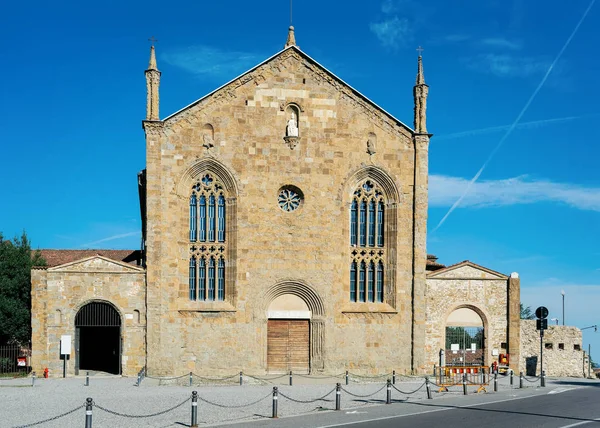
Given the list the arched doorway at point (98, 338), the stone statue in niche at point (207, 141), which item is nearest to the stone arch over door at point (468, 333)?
the stone statue in niche at point (207, 141)

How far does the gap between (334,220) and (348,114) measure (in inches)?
221

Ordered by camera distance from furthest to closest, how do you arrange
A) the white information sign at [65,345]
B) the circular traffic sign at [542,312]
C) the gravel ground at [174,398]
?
the circular traffic sign at [542,312], the white information sign at [65,345], the gravel ground at [174,398]

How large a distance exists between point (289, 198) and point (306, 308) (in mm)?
5676

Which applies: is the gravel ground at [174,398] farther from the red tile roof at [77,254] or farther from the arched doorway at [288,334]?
the red tile roof at [77,254]

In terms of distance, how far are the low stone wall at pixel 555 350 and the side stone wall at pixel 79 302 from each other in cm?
2236

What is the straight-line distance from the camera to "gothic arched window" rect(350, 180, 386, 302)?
1465 inches

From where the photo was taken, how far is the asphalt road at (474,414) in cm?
2023

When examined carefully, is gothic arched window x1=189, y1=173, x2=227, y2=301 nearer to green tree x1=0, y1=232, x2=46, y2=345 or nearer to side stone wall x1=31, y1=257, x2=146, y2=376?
side stone wall x1=31, y1=257, x2=146, y2=376

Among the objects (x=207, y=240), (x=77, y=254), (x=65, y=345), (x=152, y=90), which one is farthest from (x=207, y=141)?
(x=77, y=254)

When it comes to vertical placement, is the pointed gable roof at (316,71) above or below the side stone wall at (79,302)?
above

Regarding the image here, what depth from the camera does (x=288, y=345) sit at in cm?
3666

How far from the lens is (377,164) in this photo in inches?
1475

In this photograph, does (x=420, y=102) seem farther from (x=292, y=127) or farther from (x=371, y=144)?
(x=292, y=127)

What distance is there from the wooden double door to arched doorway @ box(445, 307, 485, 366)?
24.9 feet
